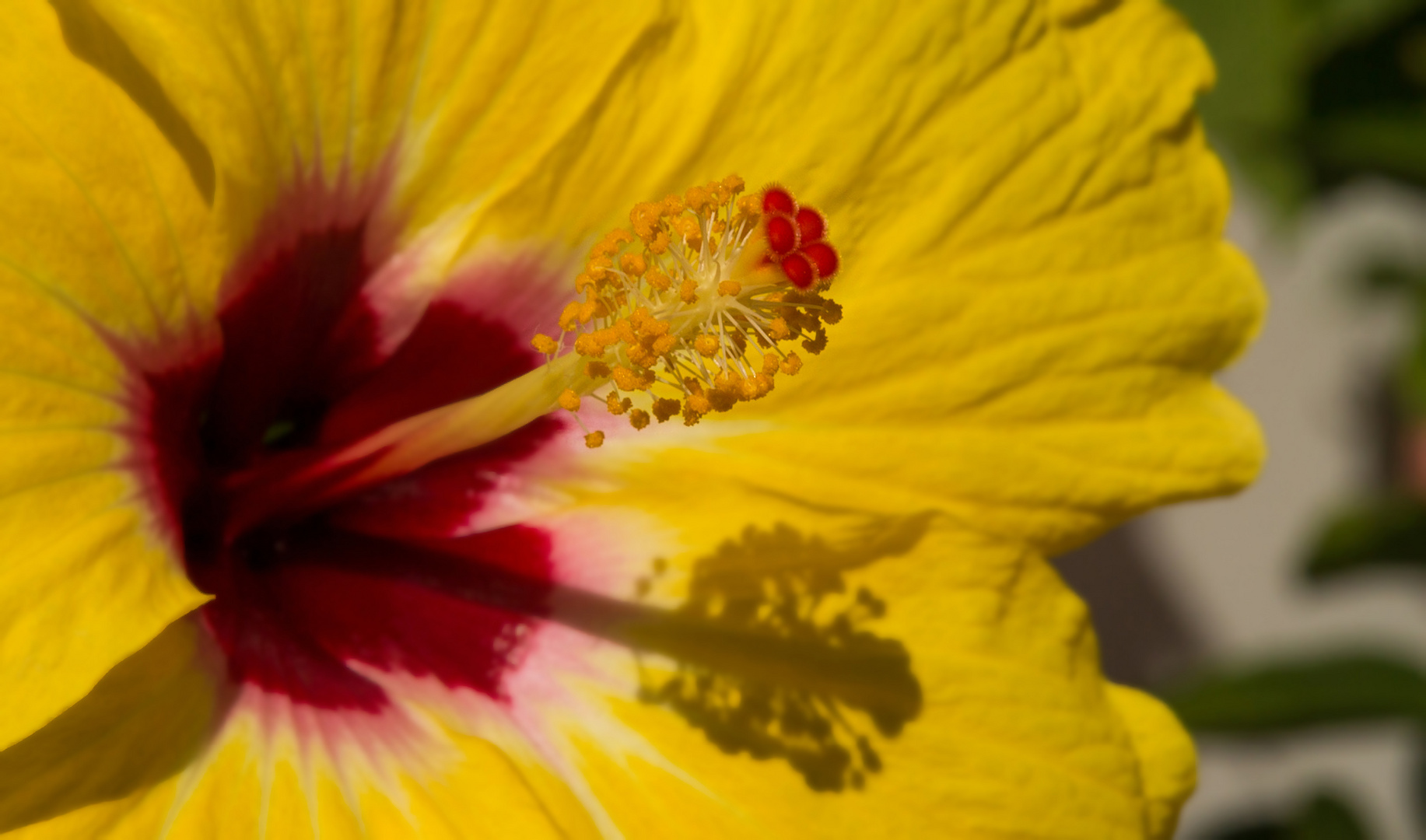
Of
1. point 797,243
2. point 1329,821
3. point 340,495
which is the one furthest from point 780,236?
point 1329,821

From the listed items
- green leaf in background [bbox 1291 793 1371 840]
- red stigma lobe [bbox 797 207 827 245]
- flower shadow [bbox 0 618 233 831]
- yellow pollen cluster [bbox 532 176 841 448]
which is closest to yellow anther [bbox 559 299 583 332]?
yellow pollen cluster [bbox 532 176 841 448]

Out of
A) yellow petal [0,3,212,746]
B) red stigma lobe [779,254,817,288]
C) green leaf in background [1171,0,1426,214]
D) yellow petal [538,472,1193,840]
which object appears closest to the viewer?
yellow petal [0,3,212,746]

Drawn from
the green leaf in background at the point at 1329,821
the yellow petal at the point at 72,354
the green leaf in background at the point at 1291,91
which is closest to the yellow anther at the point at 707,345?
the yellow petal at the point at 72,354

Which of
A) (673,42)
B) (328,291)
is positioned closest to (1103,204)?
(673,42)

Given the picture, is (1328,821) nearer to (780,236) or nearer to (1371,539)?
(1371,539)

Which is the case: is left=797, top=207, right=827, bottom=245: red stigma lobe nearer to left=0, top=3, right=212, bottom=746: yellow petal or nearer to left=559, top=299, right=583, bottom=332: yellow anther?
left=559, top=299, right=583, bottom=332: yellow anther

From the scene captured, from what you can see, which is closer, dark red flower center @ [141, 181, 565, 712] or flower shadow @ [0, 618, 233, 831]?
flower shadow @ [0, 618, 233, 831]
